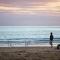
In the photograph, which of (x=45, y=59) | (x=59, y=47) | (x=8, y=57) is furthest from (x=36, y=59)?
(x=59, y=47)

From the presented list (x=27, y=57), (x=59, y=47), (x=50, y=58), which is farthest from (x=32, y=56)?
(x=59, y=47)

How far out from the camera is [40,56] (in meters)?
12.1

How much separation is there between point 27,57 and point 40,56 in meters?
0.75

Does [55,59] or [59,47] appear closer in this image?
[55,59]

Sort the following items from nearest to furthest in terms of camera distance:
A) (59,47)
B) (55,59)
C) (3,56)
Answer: (55,59) < (3,56) < (59,47)

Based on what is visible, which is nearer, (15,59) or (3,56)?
(15,59)

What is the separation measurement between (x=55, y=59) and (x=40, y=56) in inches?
42.9

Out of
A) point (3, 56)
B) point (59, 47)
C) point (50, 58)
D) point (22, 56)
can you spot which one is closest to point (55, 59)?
point (50, 58)

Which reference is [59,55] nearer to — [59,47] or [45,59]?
[45,59]

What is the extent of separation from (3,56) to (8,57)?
42 cm

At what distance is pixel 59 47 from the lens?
1543 cm

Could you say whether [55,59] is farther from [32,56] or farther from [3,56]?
[3,56]

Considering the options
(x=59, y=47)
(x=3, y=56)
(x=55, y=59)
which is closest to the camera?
(x=55, y=59)

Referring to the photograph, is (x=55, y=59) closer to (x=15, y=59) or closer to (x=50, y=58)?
(x=50, y=58)
